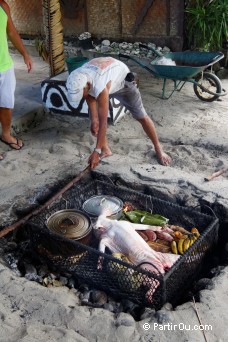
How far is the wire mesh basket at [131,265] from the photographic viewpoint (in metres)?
3.45

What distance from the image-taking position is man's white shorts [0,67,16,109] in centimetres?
550

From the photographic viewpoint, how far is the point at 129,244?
3873 mm

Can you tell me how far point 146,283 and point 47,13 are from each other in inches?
193

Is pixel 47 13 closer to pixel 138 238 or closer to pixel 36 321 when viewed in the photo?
pixel 138 238

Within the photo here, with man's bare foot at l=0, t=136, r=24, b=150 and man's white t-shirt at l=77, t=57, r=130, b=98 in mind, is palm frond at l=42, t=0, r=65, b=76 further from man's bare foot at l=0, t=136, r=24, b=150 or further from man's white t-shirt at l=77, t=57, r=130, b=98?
→ man's white t-shirt at l=77, t=57, r=130, b=98

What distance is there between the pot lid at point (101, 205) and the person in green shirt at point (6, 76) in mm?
1777

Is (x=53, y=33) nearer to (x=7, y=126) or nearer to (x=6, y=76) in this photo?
(x=6, y=76)

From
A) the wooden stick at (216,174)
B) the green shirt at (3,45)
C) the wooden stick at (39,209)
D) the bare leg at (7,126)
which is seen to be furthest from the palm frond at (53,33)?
the wooden stick at (216,174)

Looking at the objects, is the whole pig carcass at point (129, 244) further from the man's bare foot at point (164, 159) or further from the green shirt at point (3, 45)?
the green shirt at point (3, 45)

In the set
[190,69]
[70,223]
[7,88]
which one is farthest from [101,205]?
[190,69]

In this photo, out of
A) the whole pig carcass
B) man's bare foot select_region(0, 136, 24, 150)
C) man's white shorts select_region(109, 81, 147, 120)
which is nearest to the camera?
the whole pig carcass

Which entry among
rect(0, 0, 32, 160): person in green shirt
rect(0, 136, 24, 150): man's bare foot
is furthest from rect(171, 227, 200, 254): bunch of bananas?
rect(0, 136, 24, 150): man's bare foot

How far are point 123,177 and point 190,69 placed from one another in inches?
109

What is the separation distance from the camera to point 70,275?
3947 millimetres
